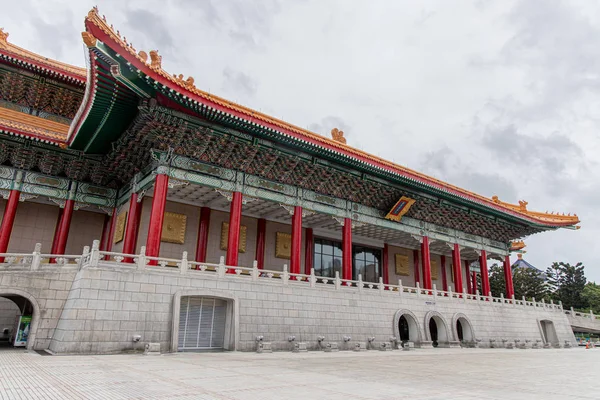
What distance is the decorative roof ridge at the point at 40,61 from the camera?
1745cm

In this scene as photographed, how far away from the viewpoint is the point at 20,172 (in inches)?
677

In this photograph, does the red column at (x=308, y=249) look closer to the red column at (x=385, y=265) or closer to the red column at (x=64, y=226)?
the red column at (x=385, y=265)

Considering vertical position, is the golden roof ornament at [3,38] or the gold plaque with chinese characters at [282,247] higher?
the golden roof ornament at [3,38]

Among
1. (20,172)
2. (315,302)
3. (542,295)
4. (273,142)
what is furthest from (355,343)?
(542,295)

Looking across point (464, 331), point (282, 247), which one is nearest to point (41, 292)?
point (282, 247)

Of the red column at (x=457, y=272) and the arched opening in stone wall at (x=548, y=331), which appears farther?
the arched opening in stone wall at (x=548, y=331)

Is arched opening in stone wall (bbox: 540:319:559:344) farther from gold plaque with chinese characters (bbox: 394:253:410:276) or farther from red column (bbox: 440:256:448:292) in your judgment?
gold plaque with chinese characters (bbox: 394:253:410:276)

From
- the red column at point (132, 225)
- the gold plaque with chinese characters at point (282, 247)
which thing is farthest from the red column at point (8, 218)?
the gold plaque with chinese characters at point (282, 247)

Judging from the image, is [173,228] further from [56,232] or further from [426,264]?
[426,264]

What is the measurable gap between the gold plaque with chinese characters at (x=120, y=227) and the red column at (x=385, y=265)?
54.2 ft

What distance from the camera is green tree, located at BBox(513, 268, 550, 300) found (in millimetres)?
44781

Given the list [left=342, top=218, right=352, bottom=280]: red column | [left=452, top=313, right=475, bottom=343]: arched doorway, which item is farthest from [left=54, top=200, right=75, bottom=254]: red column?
[left=452, top=313, right=475, bottom=343]: arched doorway

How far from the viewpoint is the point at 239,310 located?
14008 millimetres

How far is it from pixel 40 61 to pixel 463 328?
24586 millimetres
